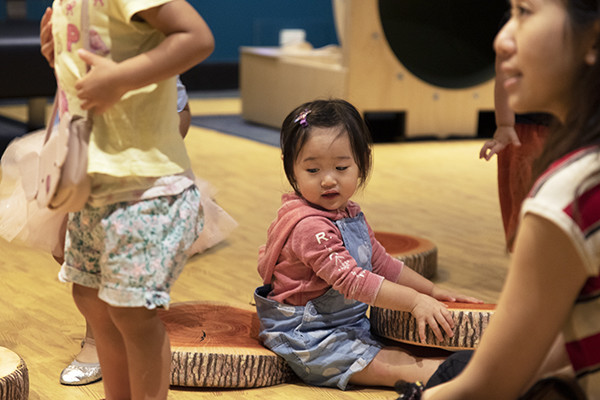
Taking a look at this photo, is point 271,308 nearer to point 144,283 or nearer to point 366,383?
point 366,383

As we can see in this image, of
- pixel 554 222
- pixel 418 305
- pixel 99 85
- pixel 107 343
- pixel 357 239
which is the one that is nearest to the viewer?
pixel 554 222

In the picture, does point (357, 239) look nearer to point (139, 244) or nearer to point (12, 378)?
point (139, 244)

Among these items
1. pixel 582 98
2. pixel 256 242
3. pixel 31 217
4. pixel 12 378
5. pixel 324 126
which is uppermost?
pixel 582 98

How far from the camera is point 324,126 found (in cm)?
168

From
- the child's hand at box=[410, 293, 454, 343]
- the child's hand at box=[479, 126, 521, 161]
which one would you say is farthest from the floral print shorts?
the child's hand at box=[479, 126, 521, 161]

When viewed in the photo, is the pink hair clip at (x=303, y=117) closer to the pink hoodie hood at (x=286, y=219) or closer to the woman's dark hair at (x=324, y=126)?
the woman's dark hair at (x=324, y=126)

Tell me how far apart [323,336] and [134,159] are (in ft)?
1.95

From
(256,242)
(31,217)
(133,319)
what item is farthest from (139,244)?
(256,242)

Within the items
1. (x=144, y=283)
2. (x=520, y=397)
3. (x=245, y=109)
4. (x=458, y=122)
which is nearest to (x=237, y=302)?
(x=144, y=283)

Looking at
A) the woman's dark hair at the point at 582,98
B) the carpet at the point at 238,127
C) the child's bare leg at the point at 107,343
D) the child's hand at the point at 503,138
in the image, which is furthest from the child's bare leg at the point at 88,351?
the carpet at the point at 238,127

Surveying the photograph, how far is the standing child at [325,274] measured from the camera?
1.63 meters

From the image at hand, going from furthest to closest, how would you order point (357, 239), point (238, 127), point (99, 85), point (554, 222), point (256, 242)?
point (238, 127), point (256, 242), point (357, 239), point (99, 85), point (554, 222)

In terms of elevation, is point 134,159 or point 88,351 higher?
point 134,159

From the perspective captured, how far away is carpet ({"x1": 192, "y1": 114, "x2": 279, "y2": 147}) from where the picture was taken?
4723 millimetres
